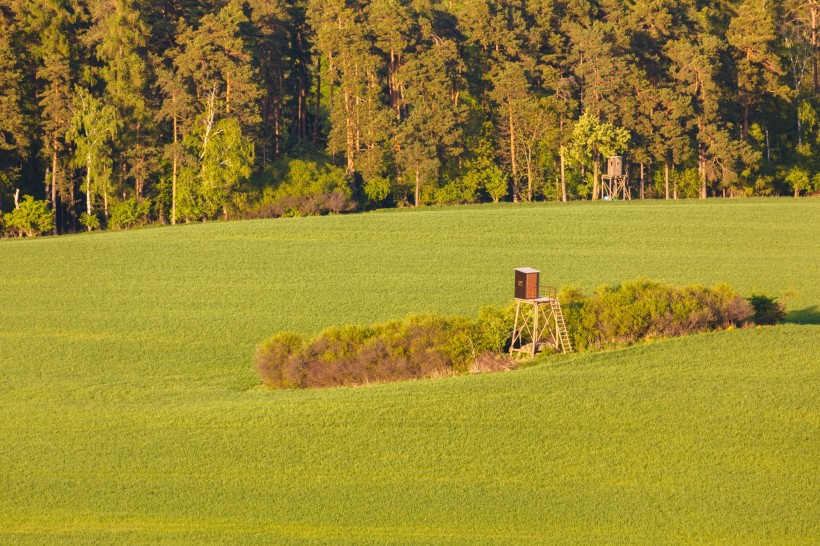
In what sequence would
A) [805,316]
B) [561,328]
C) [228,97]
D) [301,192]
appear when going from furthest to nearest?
1. [301,192]
2. [228,97]
3. [805,316]
4. [561,328]

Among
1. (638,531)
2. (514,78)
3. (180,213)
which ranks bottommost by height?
(638,531)

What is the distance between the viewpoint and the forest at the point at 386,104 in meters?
70.1

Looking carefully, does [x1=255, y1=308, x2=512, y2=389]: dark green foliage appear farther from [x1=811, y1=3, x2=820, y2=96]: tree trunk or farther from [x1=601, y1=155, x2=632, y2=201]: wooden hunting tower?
[x1=811, y1=3, x2=820, y2=96]: tree trunk

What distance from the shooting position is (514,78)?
7831 centimetres

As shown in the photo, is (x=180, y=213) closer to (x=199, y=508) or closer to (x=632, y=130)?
(x=632, y=130)

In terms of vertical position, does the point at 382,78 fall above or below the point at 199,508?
above

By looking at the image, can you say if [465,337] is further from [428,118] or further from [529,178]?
[529,178]

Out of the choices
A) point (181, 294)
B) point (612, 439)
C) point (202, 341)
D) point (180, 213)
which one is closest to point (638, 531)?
point (612, 439)

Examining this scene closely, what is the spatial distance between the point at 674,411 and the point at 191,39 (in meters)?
50.6

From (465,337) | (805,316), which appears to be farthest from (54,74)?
(805,316)

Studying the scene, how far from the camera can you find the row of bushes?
36.8 meters

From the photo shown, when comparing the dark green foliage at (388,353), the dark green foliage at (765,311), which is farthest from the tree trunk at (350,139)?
the dark green foliage at (388,353)

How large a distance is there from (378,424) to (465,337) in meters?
7.88

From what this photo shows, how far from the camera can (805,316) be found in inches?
1758
